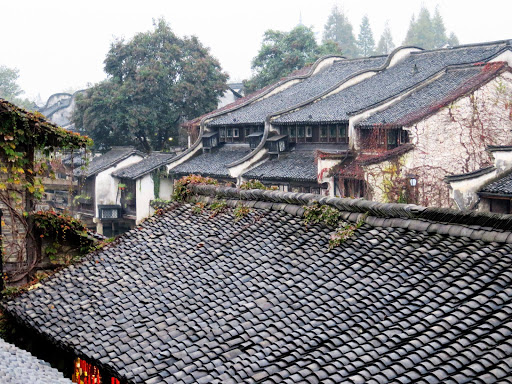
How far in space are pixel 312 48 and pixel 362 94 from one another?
1645cm

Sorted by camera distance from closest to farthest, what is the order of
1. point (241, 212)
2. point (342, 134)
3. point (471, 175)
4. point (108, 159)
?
point (241, 212) < point (471, 175) < point (342, 134) < point (108, 159)

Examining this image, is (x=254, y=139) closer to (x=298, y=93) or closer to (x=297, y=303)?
(x=298, y=93)

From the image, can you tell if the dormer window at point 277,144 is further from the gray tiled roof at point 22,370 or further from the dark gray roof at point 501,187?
the gray tiled roof at point 22,370

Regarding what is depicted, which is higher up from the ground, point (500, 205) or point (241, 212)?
point (241, 212)

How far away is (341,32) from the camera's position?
277ft

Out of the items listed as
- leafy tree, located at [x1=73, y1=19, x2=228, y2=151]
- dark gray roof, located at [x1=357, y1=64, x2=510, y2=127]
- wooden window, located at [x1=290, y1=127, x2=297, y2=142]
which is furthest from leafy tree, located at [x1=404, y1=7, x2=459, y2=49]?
dark gray roof, located at [x1=357, y1=64, x2=510, y2=127]

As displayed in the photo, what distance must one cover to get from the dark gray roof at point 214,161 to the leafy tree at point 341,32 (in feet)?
158

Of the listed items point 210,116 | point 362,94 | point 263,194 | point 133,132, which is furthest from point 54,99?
point 263,194

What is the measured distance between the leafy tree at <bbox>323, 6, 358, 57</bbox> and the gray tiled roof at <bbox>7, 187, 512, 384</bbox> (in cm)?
7538

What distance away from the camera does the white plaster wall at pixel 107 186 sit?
41.5 metres

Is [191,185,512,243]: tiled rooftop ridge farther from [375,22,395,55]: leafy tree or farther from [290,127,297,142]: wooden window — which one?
[375,22,395,55]: leafy tree

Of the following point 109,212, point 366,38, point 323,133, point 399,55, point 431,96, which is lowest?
point 109,212

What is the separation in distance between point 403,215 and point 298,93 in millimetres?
30802

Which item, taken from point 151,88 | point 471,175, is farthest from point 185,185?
point 151,88
